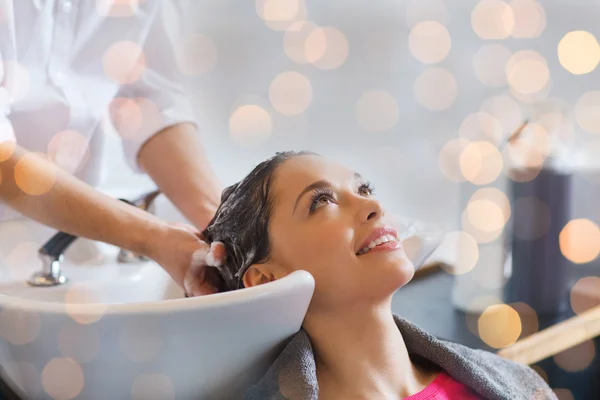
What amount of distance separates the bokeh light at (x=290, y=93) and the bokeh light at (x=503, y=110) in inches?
24.2

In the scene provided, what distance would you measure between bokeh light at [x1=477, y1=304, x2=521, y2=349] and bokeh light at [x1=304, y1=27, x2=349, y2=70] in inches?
33.3

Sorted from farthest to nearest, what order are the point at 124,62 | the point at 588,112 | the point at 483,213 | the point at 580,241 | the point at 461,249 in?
the point at 588,112 → the point at 483,213 → the point at 461,249 → the point at 580,241 → the point at 124,62

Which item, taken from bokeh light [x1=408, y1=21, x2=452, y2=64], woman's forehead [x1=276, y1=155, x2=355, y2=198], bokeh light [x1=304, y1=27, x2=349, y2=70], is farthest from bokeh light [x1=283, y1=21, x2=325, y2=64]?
woman's forehead [x1=276, y1=155, x2=355, y2=198]

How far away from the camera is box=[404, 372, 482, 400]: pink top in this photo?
80 cm

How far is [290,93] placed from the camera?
1.63 meters

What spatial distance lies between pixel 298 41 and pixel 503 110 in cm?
71

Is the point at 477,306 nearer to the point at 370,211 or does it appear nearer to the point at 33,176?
the point at 370,211

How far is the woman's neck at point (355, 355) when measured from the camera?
0.77 meters

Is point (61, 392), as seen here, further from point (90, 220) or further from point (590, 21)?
point (590, 21)

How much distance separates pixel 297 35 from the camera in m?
1.65

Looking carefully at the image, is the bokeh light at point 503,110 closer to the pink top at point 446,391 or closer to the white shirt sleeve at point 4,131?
the pink top at point 446,391

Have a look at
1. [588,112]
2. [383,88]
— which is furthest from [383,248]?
[588,112]

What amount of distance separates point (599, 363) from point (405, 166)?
94 centimetres

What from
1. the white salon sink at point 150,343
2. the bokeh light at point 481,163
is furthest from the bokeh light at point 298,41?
the white salon sink at point 150,343
